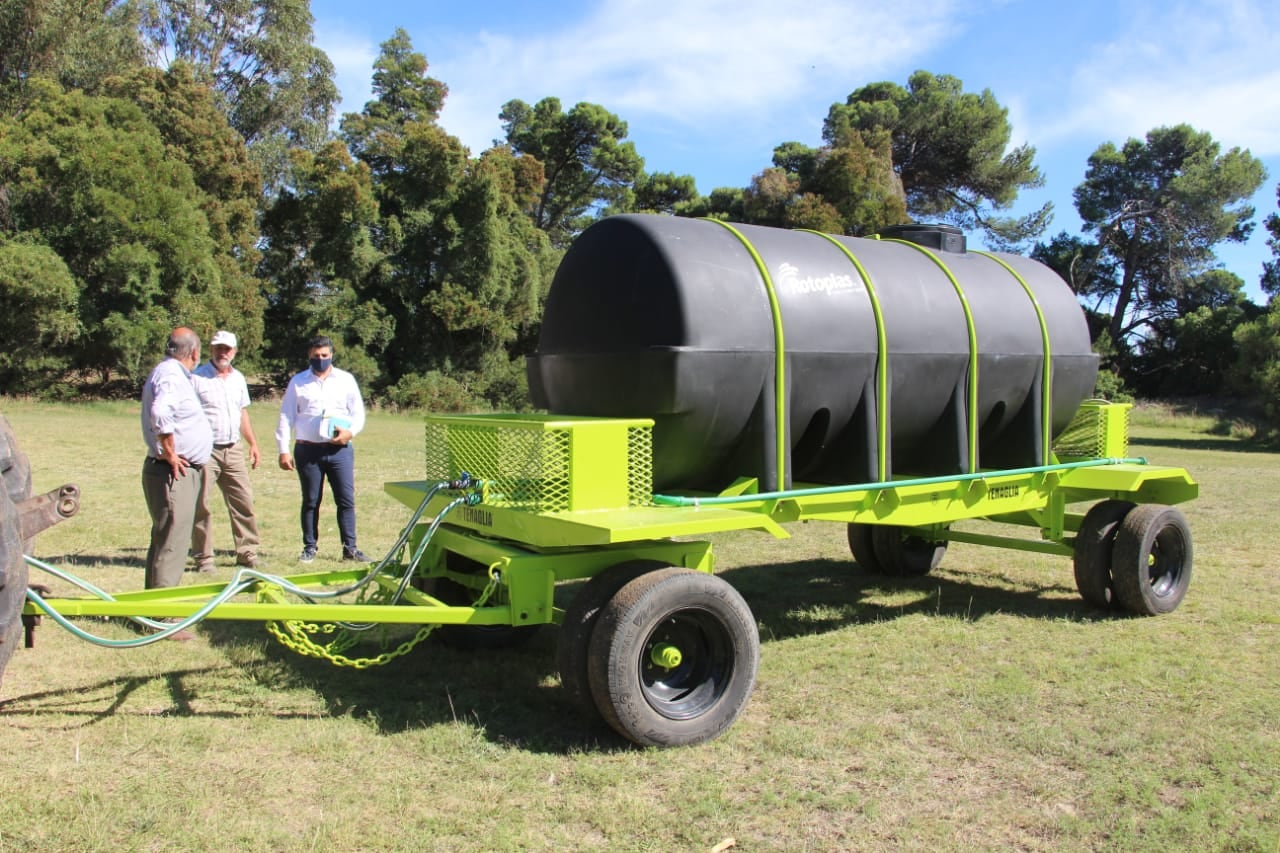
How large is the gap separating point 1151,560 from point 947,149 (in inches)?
1428

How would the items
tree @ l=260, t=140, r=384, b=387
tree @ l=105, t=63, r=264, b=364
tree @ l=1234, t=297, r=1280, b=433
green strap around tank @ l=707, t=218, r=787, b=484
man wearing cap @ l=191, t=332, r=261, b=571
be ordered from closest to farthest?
1. green strap around tank @ l=707, t=218, r=787, b=484
2. man wearing cap @ l=191, t=332, r=261, b=571
3. tree @ l=1234, t=297, r=1280, b=433
4. tree @ l=105, t=63, r=264, b=364
5. tree @ l=260, t=140, r=384, b=387

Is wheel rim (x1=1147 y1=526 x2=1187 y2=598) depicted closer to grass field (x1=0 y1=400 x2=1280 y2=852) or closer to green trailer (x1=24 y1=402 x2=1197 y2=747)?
grass field (x1=0 y1=400 x2=1280 y2=852)

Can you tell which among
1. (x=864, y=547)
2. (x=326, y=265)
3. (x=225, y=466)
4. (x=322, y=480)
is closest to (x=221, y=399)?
(x=225, y=466)

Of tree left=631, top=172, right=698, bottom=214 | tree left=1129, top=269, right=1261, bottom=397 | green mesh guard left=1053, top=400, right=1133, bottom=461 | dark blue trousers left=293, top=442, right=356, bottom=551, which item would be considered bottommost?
dark blue trousers left=293, top=442, right=356, bottom=551

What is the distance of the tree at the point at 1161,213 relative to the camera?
43.1 meters

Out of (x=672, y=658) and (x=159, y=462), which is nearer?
(x=672, y=658)

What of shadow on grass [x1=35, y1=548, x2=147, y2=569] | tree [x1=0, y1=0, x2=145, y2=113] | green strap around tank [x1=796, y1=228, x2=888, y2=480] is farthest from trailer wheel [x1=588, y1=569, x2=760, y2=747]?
tree [x1=0, y1=0, x2=145, y2=113]

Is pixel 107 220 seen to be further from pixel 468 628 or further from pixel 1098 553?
pixel 1098 553

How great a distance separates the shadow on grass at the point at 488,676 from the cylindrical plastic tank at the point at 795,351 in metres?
1.21

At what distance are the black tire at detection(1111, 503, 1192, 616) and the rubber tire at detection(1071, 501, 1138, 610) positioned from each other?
6 cm

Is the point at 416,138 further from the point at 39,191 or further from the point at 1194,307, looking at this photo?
the point at 1194,307

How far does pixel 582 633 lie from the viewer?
4.40 meters

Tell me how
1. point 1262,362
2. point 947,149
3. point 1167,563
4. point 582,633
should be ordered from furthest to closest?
point 947,149, point 1262,362, point 1167,563, point 582,633

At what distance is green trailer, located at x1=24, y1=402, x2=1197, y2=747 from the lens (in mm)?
4301
